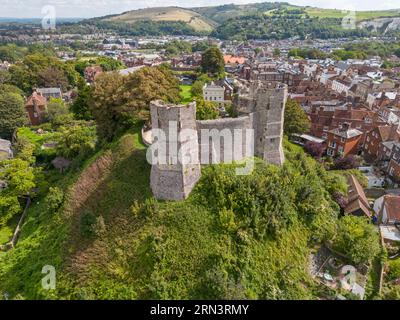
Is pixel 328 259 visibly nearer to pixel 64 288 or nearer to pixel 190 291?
pixel 190 291

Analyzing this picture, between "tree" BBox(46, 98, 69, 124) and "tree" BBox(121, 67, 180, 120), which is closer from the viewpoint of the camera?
"tree" BBox(121, 67, 180, 120)

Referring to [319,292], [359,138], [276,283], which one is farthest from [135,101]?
[359,138]

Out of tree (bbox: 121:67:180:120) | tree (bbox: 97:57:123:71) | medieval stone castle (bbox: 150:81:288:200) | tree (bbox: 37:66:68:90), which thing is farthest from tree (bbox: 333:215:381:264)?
tree (bbox: 97:57:123:71)

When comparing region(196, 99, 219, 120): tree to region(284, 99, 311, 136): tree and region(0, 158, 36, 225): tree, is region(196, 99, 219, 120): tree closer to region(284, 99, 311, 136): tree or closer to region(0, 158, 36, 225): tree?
region(284, 99, 311, 136): tree

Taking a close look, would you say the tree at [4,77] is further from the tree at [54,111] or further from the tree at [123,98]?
the tree at [123,98]

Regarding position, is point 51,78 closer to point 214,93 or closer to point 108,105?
point 214,93

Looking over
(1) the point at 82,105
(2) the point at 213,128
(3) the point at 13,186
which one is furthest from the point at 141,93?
(1) the point at 82,105
